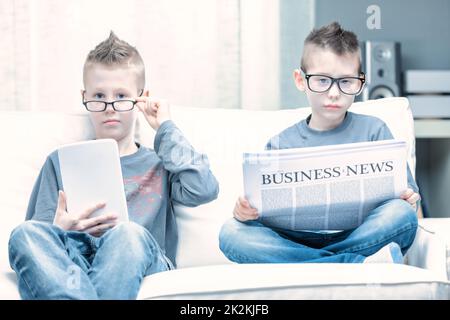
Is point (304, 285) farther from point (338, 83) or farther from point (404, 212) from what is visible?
point (338, 83)

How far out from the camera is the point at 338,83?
4.71ft

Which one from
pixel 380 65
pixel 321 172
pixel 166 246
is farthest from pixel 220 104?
pixel 321 172

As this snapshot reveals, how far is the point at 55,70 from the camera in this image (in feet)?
7.16

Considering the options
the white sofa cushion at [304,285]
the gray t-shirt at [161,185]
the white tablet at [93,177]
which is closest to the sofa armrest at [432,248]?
the white sofa cushion at [304,285]

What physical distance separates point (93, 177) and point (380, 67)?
1207mm

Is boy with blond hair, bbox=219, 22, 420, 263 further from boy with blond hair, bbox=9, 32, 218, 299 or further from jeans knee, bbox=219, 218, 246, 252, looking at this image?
boy with blond hair, bbox=9, 32, 218, 299

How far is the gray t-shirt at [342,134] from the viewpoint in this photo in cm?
147

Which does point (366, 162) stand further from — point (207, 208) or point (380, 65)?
point (380, 65)

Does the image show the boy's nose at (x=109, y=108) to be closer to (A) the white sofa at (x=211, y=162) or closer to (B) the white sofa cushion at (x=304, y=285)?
(A) the white sofa at (x=211, y=162)

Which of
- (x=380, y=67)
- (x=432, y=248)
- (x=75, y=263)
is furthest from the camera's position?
(x=380, y=67)

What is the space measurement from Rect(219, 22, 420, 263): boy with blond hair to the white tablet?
0.22 m

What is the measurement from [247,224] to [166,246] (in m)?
0.22

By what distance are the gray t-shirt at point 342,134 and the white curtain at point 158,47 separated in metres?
0.71

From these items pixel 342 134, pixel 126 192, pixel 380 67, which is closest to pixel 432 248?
pixel 342 134
